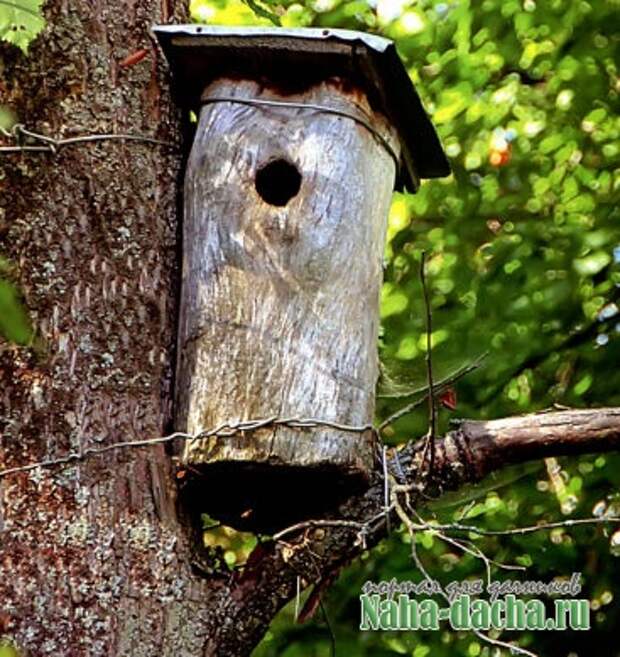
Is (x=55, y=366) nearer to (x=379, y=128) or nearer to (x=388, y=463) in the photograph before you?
(x=388, y=463)

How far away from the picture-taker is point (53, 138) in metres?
2.37

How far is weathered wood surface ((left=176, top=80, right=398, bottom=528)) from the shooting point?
2305 mm

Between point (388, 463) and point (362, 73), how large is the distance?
0.68 meters

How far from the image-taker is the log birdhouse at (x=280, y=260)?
2305mm

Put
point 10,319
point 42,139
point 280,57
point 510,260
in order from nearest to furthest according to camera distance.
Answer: point 10,319, point 42,139, point 280,57, point 510,260

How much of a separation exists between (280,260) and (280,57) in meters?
0.37

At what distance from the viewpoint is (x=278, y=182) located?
8.29ft

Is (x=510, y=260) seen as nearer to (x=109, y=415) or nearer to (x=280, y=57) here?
(x=280, y=57)

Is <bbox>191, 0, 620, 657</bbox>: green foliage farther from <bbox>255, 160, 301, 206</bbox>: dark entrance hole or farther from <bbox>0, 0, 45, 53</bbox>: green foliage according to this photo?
<bbox>0, 0, 45, 53</bbox>: green foliage

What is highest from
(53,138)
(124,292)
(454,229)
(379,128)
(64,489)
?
(454,229)

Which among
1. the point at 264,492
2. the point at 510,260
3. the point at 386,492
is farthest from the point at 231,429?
the point at 510,260

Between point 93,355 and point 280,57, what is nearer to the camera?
point 93,355

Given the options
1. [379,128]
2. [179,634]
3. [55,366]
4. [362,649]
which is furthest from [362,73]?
[362,649]

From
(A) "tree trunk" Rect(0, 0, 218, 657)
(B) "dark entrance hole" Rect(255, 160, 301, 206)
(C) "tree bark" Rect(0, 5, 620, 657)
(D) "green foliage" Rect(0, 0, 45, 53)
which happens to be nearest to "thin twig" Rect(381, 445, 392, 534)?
(C) "tree bark" Rect(0, 5, 620, 657)
